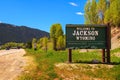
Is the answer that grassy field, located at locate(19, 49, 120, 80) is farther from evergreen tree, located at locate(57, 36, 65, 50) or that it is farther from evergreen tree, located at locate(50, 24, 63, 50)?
evergreen tree, located at locate(50, 24, 63, 50)

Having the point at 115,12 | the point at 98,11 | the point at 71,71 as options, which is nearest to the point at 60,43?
the point at 98,11

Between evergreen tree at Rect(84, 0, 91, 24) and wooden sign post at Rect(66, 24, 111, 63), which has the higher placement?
evergreen tree at Rect(84, 0, 91, 24)

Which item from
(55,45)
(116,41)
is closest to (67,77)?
(116,41)

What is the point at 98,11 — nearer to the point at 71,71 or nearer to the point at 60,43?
the point at 60,43

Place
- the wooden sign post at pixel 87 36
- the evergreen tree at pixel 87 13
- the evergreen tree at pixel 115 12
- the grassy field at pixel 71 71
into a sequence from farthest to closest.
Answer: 1. the evergreen tree at pixel 87 13
2. the evergreen tree at pixel 115 12
3. the wooden sign post at pixel 87 36
4. the grassy field at pixel 71 71

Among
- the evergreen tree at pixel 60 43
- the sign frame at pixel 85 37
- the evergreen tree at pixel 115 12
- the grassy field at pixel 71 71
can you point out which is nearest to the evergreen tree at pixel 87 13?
the evergreen tree at pixel 115 12

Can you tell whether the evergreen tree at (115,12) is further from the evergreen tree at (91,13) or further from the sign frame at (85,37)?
the sign frame at (85,37)

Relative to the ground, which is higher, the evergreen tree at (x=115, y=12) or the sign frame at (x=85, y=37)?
→ the evergreen tree at (x=115, y=12)

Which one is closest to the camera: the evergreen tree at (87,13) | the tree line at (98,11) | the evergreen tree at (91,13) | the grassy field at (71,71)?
the grassy field at (71,71)

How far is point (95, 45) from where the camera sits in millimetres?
25391

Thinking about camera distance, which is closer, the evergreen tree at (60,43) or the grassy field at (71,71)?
the grassy field at (71,71)

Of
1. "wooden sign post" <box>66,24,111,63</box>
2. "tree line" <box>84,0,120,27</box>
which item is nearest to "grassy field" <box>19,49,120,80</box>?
"wooden sign post" <box>66,24,111,63</box>

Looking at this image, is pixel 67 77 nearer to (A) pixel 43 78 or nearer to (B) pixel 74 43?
(A) pixel 43 78

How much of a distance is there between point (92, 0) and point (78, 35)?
57.0 meters
